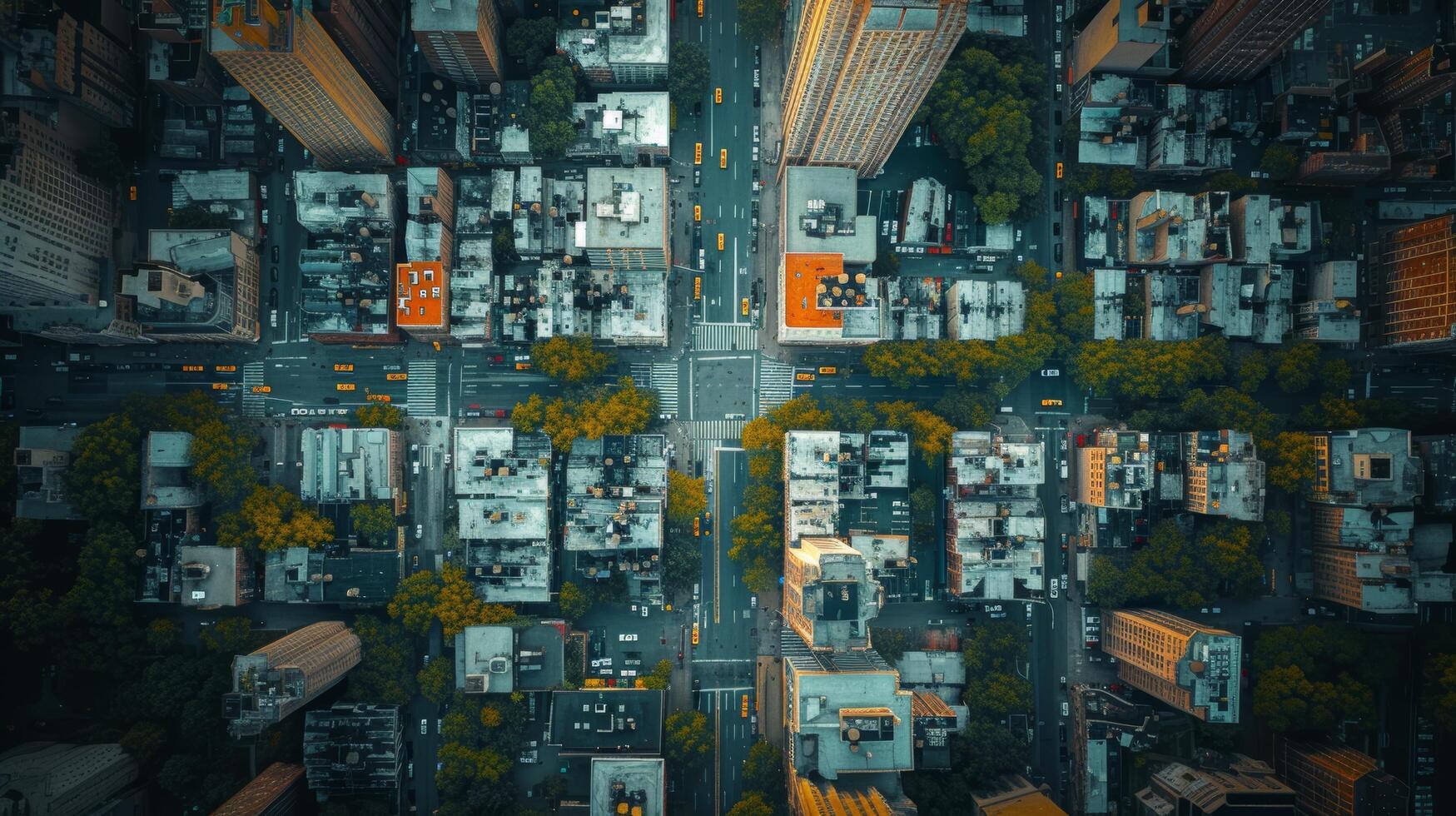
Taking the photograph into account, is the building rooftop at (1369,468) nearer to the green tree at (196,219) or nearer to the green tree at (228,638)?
the green tree at (228,638)

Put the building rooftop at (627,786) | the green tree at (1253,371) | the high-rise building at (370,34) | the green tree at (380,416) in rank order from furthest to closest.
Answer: the green tree at (1253,371) < the green tree at (380,416) < the building rooftop at (627,786) < the high-rise building at (370,34)

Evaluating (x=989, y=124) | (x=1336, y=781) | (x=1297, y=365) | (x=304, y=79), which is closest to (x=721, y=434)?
(x=989, y=124)

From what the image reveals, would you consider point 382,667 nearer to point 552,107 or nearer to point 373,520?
point 373,520

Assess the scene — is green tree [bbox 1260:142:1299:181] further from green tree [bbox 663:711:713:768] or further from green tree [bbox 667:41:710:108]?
green tree [bbox 663:711:713:768]

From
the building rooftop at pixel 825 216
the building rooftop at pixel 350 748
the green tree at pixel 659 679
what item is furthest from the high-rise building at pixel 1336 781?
the building rooftop at pixel 350 748

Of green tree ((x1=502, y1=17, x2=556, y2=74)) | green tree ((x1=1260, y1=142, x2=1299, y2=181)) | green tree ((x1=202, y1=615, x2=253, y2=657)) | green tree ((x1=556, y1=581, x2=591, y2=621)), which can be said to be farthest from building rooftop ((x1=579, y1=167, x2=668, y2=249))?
green tree ((x1=1260, y1=142, x2=1299, y2=181))

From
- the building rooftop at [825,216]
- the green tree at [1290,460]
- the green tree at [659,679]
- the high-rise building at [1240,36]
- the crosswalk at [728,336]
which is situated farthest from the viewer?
the crosswalk at [728,336]
